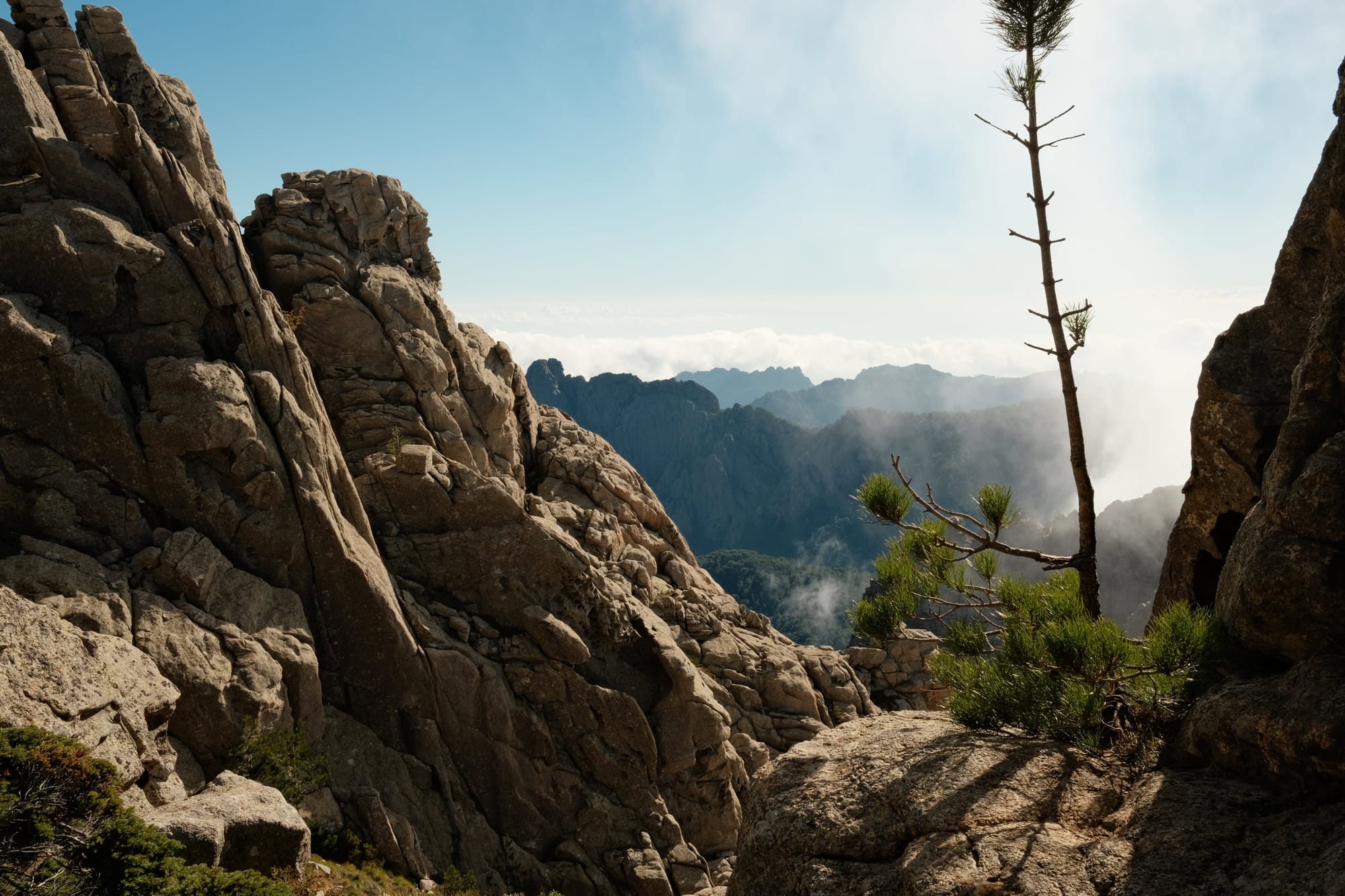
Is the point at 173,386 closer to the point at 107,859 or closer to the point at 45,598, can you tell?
the point at 45,598

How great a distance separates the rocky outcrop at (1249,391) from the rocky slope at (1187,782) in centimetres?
94

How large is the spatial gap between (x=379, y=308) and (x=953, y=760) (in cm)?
4488

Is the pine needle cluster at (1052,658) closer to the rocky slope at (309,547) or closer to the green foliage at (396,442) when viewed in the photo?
the rocky slope at (309,547)

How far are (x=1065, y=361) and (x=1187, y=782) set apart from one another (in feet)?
23.0

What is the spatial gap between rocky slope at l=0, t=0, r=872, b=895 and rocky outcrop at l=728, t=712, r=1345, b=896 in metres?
18.1

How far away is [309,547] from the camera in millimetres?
35594

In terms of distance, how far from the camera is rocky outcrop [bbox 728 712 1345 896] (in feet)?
27.0

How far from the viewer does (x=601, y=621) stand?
44438 mm

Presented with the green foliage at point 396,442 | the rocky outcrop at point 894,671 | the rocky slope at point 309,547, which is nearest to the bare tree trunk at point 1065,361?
the rocky slope at point 309,547

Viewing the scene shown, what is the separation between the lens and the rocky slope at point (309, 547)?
2953 centimetres

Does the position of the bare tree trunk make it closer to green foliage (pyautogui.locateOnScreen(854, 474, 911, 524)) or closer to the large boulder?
green foliage (pyautogui.locateOnScreen(854, 474, 911, 524))

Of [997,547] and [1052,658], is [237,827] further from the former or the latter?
[1052,658]

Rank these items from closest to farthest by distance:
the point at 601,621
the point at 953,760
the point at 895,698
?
the point at 953,760, the point at 601,621, the point at 895,698

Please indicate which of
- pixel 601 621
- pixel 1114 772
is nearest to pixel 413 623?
pixel 601 621
